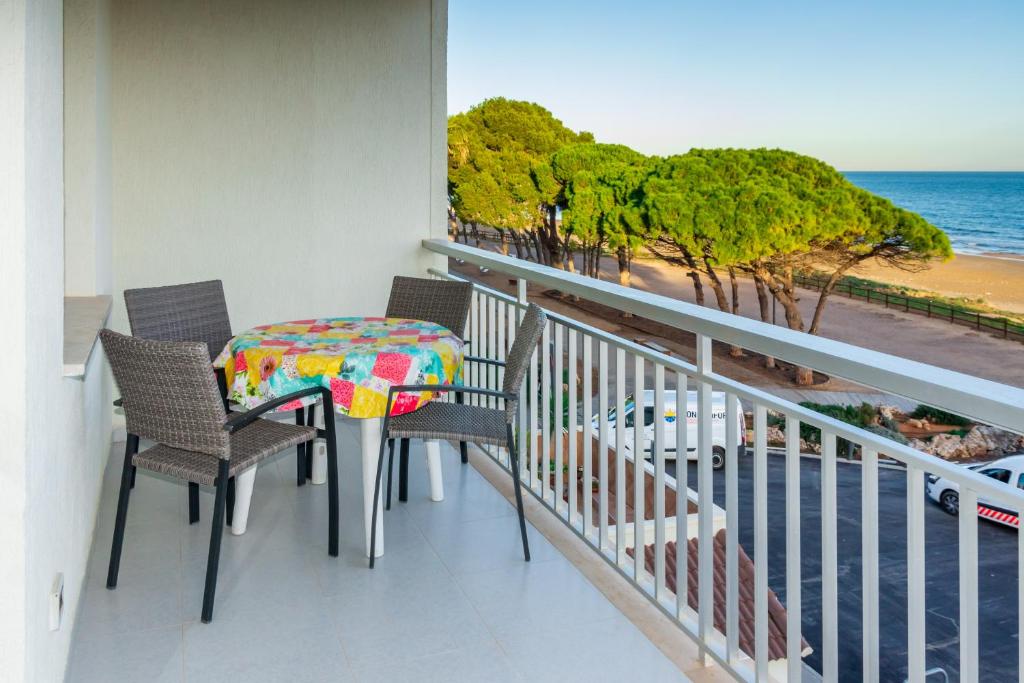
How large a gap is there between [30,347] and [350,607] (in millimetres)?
1317

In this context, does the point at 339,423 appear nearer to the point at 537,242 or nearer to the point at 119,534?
the point at 119,534

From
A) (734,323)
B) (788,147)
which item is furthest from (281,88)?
(788,147)

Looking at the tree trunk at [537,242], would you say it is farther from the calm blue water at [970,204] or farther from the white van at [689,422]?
the calm blue water at [970,204]

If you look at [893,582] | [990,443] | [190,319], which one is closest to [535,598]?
[190,319]

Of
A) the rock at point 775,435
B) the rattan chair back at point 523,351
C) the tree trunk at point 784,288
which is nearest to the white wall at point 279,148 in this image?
the rattan chair back at point 523,351

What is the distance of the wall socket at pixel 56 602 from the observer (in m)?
2.01

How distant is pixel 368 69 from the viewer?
499 centimetres

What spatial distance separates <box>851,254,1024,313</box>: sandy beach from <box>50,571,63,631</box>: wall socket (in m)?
33.8

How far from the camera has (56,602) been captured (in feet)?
6.70

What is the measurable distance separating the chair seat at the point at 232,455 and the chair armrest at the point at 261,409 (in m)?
0.09

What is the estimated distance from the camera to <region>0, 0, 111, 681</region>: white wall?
1.62 meters

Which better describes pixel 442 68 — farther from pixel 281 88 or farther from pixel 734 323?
pixel 734 323

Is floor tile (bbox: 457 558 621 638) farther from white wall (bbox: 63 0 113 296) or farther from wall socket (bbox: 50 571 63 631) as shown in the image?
white wall (bbox: 63 0 113 296)

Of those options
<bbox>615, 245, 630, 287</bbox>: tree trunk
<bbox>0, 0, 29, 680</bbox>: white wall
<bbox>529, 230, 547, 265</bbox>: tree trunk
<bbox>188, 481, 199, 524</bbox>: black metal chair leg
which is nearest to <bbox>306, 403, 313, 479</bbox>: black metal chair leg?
<bbox>188, 481, 199, 524</bbox>: black metal chair leg
